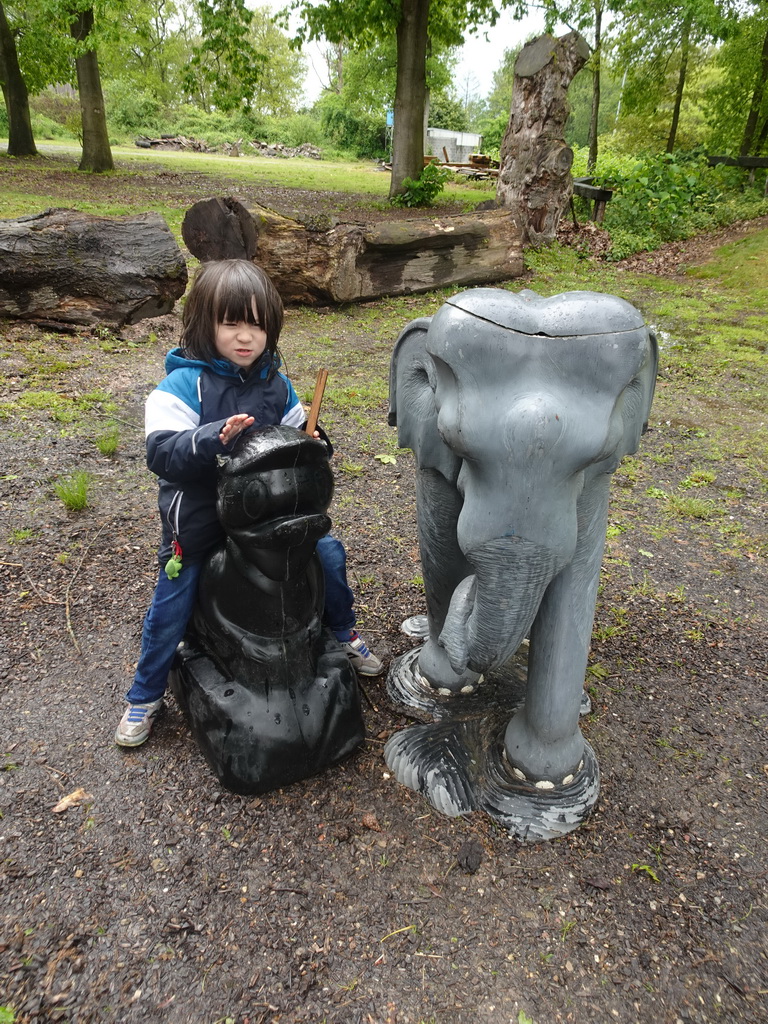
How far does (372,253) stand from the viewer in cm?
771

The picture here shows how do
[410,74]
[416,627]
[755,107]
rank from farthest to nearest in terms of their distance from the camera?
1. [755,107]
2. [410,74]
3. [416,627]

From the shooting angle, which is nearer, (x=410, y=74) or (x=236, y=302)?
(x=236, y=302)

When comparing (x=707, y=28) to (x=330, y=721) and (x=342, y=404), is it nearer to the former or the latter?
(x=342, y=404)

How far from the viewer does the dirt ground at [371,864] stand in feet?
5.34

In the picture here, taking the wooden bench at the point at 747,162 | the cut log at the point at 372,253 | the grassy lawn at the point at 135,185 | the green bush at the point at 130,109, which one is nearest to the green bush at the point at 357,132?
the green bush at the point at 130,109

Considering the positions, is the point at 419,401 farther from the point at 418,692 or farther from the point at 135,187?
the point at 135,187

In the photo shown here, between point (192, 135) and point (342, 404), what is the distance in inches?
1448

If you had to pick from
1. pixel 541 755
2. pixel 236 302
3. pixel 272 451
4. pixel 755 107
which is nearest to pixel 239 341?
pixel 236 302

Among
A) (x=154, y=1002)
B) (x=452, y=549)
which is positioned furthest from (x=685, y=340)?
(x=154, y=1002)

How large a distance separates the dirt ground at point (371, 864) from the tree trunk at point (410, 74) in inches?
463

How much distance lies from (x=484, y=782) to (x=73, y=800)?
122 centimetres

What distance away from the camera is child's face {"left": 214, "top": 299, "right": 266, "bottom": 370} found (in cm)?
187

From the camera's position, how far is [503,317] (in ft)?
4.81

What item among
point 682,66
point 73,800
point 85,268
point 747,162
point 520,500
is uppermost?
point 682,66
